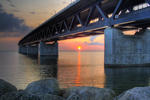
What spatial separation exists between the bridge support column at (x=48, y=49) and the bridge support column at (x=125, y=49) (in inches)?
2045

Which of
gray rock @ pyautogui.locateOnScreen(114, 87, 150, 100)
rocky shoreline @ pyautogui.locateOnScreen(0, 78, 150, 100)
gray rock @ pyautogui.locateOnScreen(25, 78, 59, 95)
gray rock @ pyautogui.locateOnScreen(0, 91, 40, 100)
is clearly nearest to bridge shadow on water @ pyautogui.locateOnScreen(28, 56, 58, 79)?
gray rock @ pyautogui.locateOnScreen(25, 78, 59, 95)

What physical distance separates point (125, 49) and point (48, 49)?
5410 centimetres

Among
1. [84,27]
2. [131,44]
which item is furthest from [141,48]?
[84,27]

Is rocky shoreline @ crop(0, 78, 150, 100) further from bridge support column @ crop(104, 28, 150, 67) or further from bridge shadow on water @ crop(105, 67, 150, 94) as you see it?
bridge support column @ crop(104, 28, 150, 67)

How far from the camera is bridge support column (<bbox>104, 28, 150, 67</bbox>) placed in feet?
78.9

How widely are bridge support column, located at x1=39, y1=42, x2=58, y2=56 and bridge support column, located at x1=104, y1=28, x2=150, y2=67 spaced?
51.9 metres

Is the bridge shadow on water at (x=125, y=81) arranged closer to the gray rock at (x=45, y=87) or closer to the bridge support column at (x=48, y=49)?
the gray rock at (x=45, y=87)

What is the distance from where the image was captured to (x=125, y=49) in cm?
2456

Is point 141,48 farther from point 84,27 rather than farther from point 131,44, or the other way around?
point 84,27

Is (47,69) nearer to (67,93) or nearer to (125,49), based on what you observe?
(125,49)

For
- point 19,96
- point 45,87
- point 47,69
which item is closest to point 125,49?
point 47,69

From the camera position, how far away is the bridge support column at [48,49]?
7219 cm

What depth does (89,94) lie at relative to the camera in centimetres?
564

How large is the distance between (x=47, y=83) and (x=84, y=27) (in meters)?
27.6
